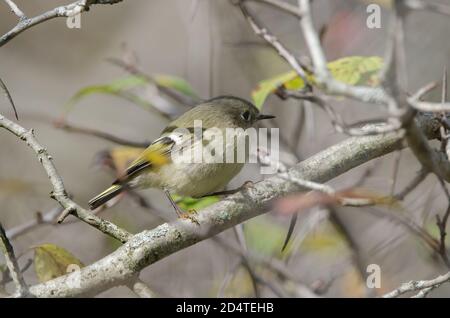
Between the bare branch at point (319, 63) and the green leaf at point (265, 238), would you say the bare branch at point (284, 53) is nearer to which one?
the bare branch at point (319, 63)

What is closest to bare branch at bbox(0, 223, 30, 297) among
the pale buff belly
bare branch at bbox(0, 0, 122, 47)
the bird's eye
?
bare branch at bbox(0, 0, 122, 47)

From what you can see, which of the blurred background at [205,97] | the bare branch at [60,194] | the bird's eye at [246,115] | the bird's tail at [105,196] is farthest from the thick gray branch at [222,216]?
the bird's eye at [246,115]

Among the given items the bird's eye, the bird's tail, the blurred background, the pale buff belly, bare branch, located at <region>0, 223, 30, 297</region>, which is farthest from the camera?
the blurred background

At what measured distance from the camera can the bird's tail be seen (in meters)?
2.66

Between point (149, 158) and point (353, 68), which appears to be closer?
point (353, 68)

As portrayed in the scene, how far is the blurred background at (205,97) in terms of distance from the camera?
305cm

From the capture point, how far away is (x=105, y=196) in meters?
2.67

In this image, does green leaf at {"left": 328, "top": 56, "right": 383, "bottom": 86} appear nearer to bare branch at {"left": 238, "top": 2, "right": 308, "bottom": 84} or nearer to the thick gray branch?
the thick gray branch

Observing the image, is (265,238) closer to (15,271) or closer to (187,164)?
(187,164)

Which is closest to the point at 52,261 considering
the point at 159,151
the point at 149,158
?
the point at 149,158

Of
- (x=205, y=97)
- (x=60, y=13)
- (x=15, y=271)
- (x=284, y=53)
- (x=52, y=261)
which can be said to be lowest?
(x=15, y=271)

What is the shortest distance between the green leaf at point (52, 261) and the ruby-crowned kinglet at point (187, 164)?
0.59m

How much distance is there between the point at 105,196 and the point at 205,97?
56.1 inches
